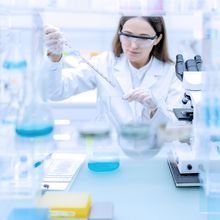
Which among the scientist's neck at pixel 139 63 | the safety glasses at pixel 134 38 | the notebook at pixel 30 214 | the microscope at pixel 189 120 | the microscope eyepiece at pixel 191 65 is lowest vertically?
the notebook at pixel 30 214

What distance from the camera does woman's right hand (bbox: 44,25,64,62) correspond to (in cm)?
97

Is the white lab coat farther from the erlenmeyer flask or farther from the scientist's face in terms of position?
the erlenmeyer flask

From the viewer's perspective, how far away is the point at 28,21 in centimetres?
90

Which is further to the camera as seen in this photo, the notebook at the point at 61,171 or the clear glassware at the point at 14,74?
the notebook at the point at 61,171

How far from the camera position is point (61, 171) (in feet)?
4.22

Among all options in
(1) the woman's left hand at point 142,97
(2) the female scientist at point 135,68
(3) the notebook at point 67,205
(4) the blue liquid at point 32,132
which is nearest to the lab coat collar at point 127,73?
(2) the female scientist at point 135,68

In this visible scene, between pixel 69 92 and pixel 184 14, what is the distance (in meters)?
1.12

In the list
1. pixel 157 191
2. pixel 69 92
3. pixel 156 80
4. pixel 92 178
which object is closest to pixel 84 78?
pixel 69 92

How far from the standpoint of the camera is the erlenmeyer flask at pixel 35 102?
816 mm

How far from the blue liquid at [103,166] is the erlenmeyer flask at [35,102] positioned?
46 cm

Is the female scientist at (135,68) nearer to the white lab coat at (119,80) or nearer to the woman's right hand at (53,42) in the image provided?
the white lab coat at (119,80)

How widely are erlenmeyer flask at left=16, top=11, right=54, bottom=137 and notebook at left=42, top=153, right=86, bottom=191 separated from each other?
1.25 ft

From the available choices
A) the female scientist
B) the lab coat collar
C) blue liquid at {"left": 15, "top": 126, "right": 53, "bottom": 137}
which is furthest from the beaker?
the lab coat collar

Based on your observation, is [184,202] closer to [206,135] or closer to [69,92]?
[206,135]
